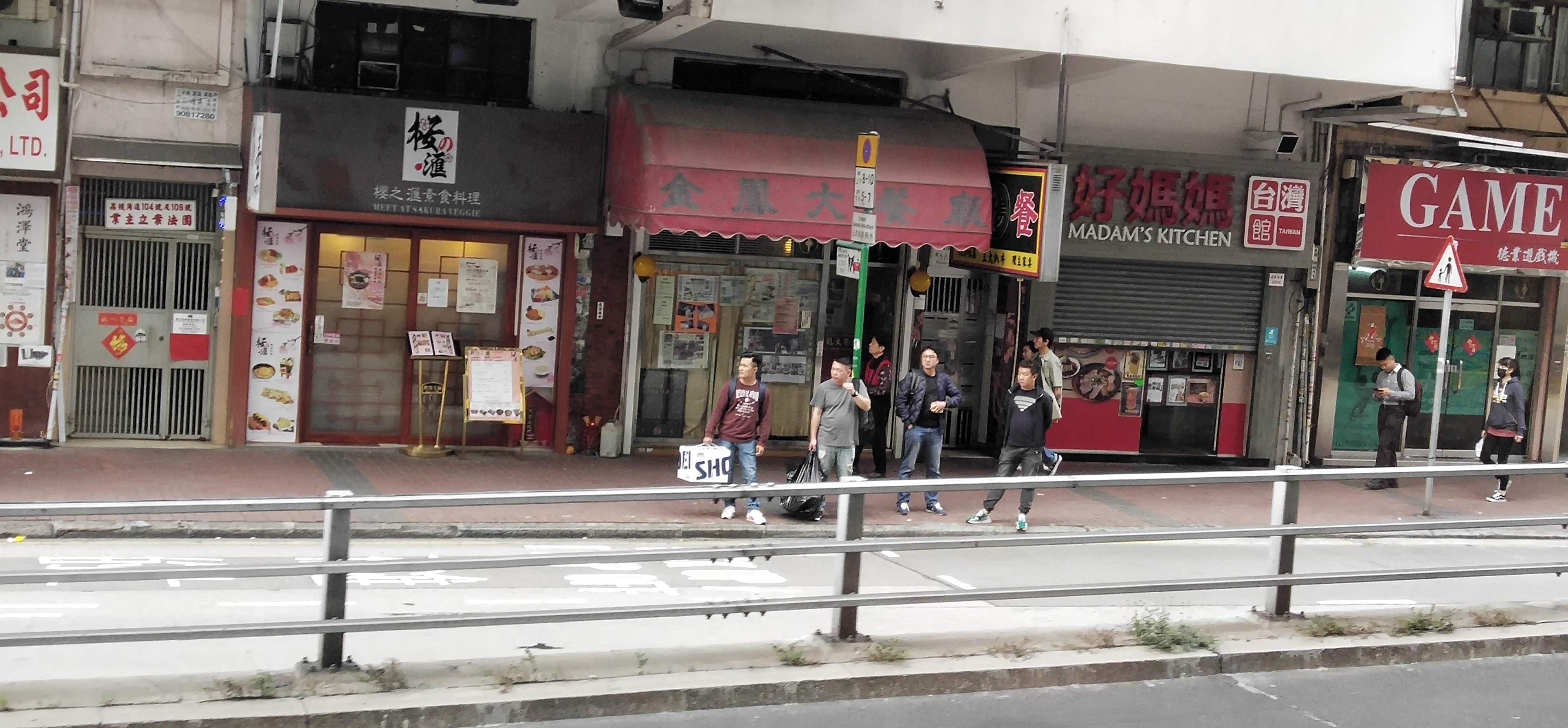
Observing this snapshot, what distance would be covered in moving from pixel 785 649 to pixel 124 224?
10.7 m

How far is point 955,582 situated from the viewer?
11.2 m

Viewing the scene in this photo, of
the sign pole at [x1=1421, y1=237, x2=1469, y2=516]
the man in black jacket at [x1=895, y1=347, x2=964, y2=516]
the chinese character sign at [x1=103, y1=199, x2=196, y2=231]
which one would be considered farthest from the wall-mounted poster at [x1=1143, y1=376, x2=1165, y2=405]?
the chinese character sign at [x1=103, y1=199, x2=196, y2=231]

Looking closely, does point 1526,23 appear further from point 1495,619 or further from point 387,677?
point 387,677

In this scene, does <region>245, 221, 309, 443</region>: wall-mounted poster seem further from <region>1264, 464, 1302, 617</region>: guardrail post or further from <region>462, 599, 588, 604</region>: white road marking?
<region>1264, 464, 1302, 617</region>: guardrail post

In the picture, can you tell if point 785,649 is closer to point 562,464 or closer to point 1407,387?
point 562,464

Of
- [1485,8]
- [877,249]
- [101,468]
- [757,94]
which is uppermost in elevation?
[1485,8]

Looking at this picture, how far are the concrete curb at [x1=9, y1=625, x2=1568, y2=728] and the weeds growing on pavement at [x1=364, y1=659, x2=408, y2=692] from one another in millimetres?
65

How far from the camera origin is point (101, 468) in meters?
14.4

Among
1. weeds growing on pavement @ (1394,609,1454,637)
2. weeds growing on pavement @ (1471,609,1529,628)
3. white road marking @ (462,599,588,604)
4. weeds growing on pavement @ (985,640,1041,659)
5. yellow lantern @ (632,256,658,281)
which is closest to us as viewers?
weeds growing on pavement @ (985,640,1041,659)

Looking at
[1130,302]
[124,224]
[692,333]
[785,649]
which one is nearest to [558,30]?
[692,333]

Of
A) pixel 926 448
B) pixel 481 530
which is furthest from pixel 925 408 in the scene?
pixel 481 530

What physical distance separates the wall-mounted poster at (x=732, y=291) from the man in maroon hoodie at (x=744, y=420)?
333cm

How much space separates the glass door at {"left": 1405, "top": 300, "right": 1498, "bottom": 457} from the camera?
19922mm

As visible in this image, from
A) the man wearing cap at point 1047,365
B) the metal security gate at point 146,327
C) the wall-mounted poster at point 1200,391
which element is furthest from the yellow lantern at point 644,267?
the wall-mounted poster at point 1200,391
